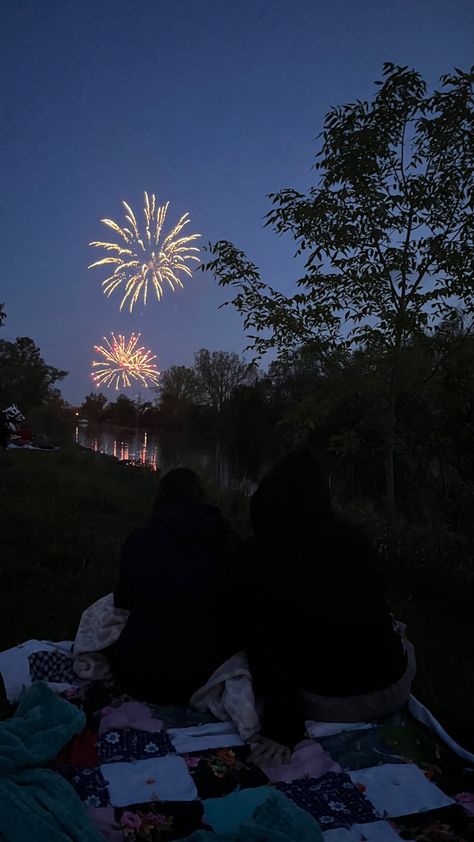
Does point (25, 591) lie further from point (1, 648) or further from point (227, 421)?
point (227, 421)

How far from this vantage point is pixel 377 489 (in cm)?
1916

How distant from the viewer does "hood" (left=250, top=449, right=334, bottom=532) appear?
10.8ft

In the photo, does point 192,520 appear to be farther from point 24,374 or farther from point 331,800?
point 24,374

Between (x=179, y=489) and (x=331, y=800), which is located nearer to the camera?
(x=331, y=800)

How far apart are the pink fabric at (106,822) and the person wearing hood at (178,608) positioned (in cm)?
95

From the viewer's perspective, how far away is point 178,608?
11.5ft

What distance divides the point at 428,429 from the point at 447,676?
8.83 m

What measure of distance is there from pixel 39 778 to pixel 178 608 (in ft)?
3.78

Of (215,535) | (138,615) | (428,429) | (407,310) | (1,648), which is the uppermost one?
(407,310)

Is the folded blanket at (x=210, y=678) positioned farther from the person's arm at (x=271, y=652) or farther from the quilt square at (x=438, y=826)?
the quilt square at (x=438, y=826)

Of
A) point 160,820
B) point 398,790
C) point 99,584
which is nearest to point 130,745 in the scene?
point 160,820

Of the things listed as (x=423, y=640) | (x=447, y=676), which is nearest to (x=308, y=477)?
(x=447, y=676)

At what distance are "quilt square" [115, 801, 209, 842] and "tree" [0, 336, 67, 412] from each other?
50.6m

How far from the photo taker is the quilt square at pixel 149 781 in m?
2.75
